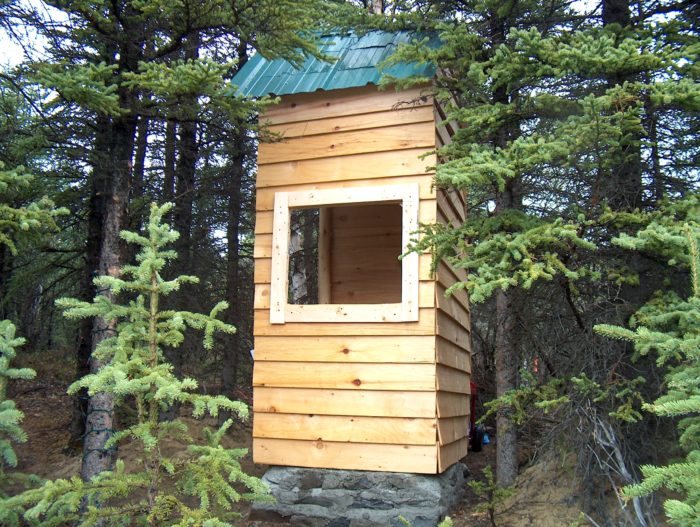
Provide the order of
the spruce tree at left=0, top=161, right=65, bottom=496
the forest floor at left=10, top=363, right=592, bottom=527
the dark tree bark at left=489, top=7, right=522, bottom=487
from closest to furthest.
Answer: the spruce tree at left=0, top=161, right=65, bottom=496 < the forest floor at left=10, top=363, right=592, bottom=527 < the dark tree bark at left=489, top=7, right=522, bottom=487

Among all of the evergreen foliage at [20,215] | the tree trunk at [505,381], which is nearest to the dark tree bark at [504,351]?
the tree trunk at [505,381]

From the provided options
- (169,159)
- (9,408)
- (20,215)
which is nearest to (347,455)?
(9,408)

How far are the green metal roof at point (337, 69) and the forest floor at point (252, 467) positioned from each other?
3.86 m

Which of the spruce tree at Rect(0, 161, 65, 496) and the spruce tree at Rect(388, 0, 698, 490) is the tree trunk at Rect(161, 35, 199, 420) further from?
the spruce tree at Rect(388, 0, 698, 490)

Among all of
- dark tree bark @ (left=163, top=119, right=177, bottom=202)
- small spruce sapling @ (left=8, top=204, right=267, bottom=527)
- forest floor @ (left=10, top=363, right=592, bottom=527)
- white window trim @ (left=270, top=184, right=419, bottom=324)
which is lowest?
forest floor @ (left=10, top=363, right=592, bottom=527)

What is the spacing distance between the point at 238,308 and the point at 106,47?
13.5ft

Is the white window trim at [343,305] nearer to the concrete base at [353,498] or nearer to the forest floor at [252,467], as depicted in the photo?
the concrete base at [353,498]

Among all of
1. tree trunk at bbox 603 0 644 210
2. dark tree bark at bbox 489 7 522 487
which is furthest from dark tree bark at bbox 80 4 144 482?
tree trunk at bbox 603 0 644 210

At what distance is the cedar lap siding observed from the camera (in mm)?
5262

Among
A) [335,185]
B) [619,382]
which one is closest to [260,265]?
[335,185]

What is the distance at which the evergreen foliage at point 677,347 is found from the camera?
2.14m

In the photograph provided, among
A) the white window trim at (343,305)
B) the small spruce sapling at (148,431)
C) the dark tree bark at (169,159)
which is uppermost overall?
the dark tree bark at (169,159)

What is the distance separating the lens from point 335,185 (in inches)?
229

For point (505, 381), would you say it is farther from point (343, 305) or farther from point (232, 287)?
point (232, 287)
